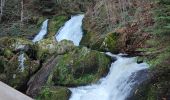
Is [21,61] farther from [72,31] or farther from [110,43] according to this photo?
[72,31]

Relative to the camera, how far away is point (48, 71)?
11227mm

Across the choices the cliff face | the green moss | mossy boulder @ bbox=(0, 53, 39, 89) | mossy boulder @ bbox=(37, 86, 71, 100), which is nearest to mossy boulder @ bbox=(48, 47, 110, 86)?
the cliff face

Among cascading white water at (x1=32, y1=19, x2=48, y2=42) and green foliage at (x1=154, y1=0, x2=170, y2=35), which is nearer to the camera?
green foliage at (x1=154, y1=0, x2=170, y2=35)

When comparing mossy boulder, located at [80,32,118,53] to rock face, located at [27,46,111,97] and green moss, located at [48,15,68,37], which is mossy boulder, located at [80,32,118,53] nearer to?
rock face, located at [27,46,111,97]

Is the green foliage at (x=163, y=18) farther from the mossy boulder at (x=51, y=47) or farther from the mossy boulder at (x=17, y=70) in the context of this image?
the mossy boulder at (x=17, y=70)

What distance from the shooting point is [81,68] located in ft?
34.6

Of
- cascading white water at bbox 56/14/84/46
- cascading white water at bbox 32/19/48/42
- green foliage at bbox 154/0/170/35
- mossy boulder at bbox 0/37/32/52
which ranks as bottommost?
cascading white water at bbox 32/19/48/42

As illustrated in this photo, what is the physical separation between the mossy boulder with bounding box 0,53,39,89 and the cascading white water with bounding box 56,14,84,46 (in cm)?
341

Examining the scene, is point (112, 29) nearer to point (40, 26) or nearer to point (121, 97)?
point (121, 97)

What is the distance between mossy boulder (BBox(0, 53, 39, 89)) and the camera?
1248 cm

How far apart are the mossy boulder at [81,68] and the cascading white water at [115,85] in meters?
0.26

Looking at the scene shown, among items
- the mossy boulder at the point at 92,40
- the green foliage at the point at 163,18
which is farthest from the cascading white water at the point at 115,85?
the mossy boulder at the point at 92,40

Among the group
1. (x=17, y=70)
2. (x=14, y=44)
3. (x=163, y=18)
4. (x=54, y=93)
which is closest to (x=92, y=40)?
(x=14, y=44)

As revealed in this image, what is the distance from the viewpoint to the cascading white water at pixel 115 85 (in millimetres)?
8852
